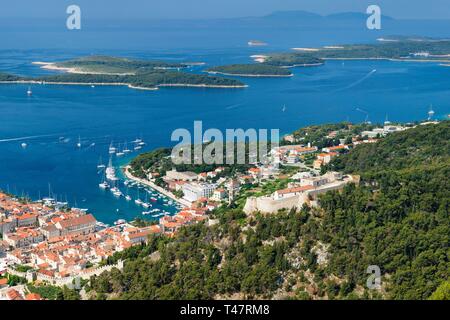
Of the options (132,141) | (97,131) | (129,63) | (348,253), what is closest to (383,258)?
(348,253)

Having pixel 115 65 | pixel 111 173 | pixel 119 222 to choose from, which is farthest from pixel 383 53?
pixel 119 222

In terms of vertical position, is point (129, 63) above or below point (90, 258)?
above

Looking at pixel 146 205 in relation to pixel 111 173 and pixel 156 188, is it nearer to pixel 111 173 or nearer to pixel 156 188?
pixel 156 188

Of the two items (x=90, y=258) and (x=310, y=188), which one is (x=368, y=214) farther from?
(x=90, y=258)

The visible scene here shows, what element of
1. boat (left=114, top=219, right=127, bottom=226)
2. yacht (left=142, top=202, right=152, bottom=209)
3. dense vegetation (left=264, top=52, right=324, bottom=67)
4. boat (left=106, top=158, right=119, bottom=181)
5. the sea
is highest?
dense vegetation (left=264, top=52, right=324, bottom=67)

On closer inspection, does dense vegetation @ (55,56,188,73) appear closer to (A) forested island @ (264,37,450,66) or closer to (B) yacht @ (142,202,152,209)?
(A) forested island @ (264,37,450,66)

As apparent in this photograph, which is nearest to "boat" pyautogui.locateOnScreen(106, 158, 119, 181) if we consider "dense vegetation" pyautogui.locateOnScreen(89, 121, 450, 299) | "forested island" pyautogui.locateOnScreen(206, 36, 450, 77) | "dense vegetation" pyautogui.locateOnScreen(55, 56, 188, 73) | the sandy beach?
"dense vegetation" pyautogui.locateOnScreen(89, 121, 450, 299)
